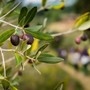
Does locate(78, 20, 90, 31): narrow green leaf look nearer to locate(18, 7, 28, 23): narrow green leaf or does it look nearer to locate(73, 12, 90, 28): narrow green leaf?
locate(73, 12, 90, 28): narrow green leaf

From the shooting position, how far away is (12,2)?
818 millimetres

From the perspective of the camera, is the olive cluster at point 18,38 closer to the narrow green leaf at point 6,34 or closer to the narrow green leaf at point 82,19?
the narrow green leaf at point 6,34

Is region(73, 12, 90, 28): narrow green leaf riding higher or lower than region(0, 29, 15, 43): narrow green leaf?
lower

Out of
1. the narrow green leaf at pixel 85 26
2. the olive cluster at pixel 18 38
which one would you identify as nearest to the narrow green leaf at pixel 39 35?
the olive cluster at pixel 18 38

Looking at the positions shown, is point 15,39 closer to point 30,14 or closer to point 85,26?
point 30,14

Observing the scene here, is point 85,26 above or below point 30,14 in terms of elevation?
below

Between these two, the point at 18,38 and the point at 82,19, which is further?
the point at 82,19

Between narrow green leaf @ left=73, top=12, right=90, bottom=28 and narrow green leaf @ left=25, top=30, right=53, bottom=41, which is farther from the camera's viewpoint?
narrow green leaf @ left=73, top=12, right=90, bottom=28

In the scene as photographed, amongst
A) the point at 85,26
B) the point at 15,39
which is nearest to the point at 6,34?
the point at 15,39

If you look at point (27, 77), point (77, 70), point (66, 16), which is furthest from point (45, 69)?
point (66, 16)

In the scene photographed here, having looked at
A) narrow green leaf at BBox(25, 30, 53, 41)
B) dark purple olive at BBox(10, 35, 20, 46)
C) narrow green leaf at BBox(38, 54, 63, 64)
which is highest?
dark purple olive at BBox(10, 35, 20, 46)

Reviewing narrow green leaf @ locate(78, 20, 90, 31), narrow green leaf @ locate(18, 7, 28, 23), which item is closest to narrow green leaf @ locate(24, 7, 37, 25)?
narrow green leaf @ locate(18, 7, 28, 23)

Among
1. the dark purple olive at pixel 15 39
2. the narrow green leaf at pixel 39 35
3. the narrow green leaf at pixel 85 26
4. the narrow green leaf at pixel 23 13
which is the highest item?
the narrow green leaf at pixel 23 13

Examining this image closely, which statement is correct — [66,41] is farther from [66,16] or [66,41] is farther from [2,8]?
[2,8]
